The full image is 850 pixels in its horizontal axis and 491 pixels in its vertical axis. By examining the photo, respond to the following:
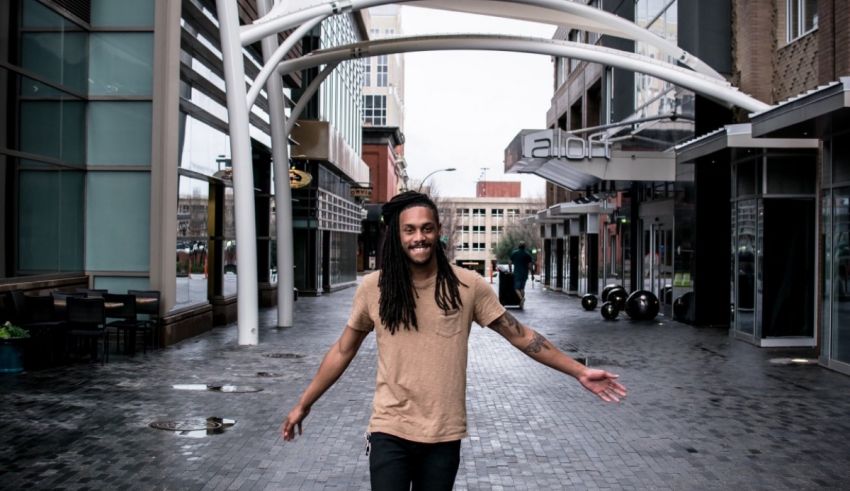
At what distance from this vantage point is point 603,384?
163 inches

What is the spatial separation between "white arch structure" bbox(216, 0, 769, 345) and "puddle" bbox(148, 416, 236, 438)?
7.53 m

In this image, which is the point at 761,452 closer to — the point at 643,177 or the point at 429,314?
the point at 429,314

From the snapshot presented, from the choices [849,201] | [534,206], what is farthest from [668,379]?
[534,206]

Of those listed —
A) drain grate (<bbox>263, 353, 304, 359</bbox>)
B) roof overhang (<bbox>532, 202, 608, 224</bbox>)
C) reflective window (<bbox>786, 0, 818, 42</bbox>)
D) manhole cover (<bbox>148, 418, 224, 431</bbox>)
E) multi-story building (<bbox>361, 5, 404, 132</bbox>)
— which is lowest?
drain grate (<bbox>263, 353, 304, 359</bbox>)

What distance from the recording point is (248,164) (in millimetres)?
16734

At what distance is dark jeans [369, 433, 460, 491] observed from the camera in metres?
3.75

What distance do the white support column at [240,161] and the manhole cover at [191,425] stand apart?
24.4ft

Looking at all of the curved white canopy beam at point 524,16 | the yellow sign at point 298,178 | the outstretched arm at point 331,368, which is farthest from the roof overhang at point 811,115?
the yellow sign at point 298,178

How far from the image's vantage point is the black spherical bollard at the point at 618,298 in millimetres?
23875

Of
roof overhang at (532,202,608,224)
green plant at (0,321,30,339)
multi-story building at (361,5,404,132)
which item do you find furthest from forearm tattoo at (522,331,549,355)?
multi-story building at (361,5,404,132)

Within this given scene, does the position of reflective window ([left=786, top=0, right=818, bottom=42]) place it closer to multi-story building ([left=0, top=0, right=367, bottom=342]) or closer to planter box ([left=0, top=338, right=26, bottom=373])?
multi-story building ([left=0, top=0, right=367, bottom=342])

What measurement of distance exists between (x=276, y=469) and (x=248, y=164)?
1022cm

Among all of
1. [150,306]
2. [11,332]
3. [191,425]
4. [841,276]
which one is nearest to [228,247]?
[150,306]

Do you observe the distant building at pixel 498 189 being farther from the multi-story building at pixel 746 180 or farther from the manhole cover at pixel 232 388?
the manhole cover at pixel 232 388
